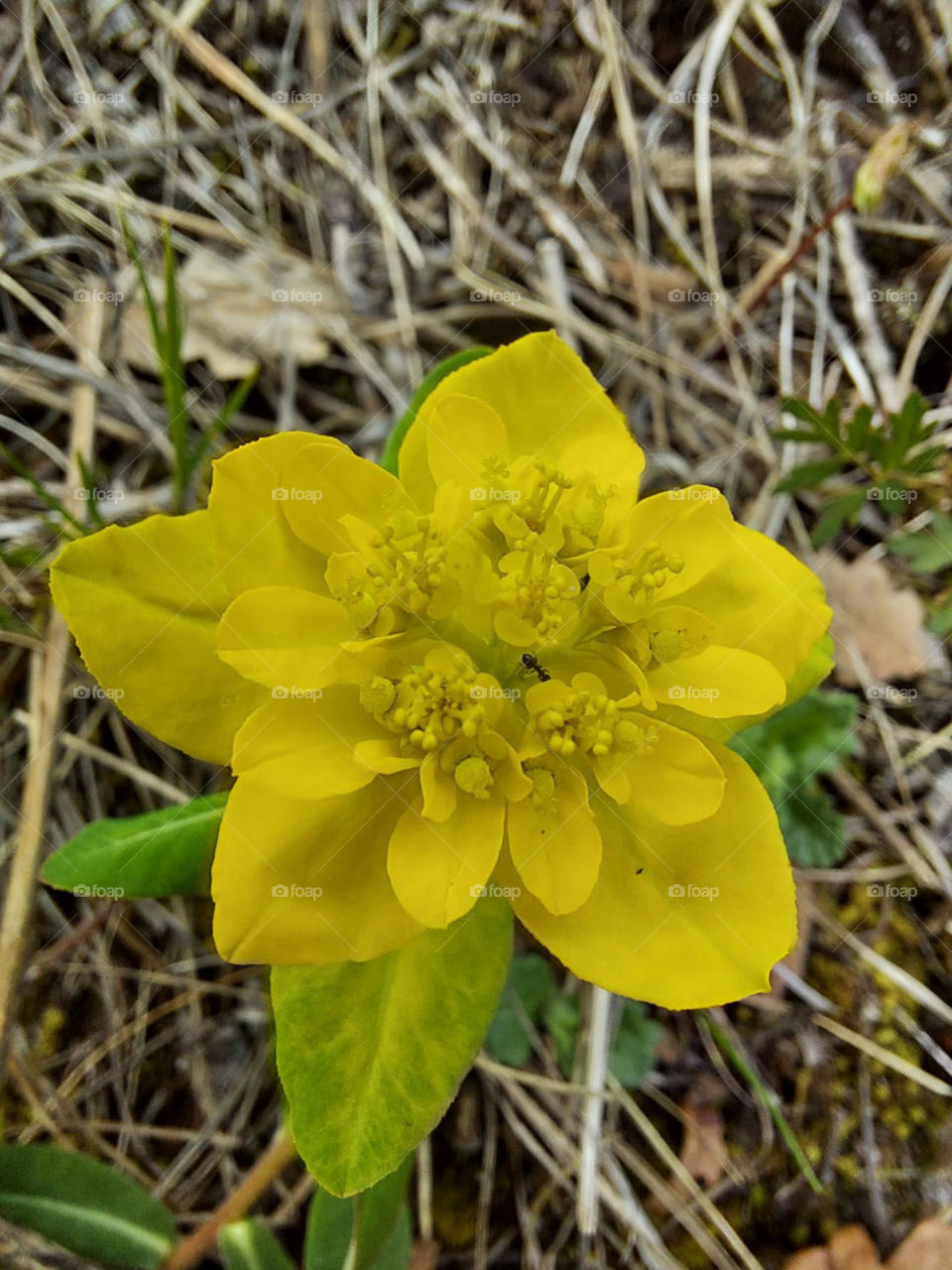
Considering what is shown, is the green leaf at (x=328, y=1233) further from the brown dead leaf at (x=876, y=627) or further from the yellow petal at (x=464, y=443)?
the brown dead leaf at (x=876, y=627)

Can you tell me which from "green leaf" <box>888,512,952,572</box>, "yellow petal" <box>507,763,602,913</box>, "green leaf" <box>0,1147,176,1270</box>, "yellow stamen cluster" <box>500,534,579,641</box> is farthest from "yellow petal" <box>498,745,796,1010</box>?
"green leaf" <box>888,512,952,572</box>

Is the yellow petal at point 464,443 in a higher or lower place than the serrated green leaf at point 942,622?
higher

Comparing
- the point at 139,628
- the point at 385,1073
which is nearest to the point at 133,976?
the point at 385,1073

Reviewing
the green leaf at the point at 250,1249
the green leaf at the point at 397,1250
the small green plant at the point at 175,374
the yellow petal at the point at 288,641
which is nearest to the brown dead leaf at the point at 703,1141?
the green leaf at the point at 397,1250

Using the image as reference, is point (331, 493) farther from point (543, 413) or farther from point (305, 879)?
point (305, 879)

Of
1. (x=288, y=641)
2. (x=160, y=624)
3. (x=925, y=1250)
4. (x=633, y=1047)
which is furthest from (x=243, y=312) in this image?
(x=925, y=1250)

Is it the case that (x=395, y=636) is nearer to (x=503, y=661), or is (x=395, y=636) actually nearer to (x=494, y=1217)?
(x=503, y=661)

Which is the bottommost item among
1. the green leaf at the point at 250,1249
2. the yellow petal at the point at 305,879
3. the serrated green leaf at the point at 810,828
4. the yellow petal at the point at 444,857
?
the green leaf at the point at 250,1249

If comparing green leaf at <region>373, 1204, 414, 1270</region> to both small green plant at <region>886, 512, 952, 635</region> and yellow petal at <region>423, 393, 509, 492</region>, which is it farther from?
small green plant at <region>886, 512, 952, 635</region>
